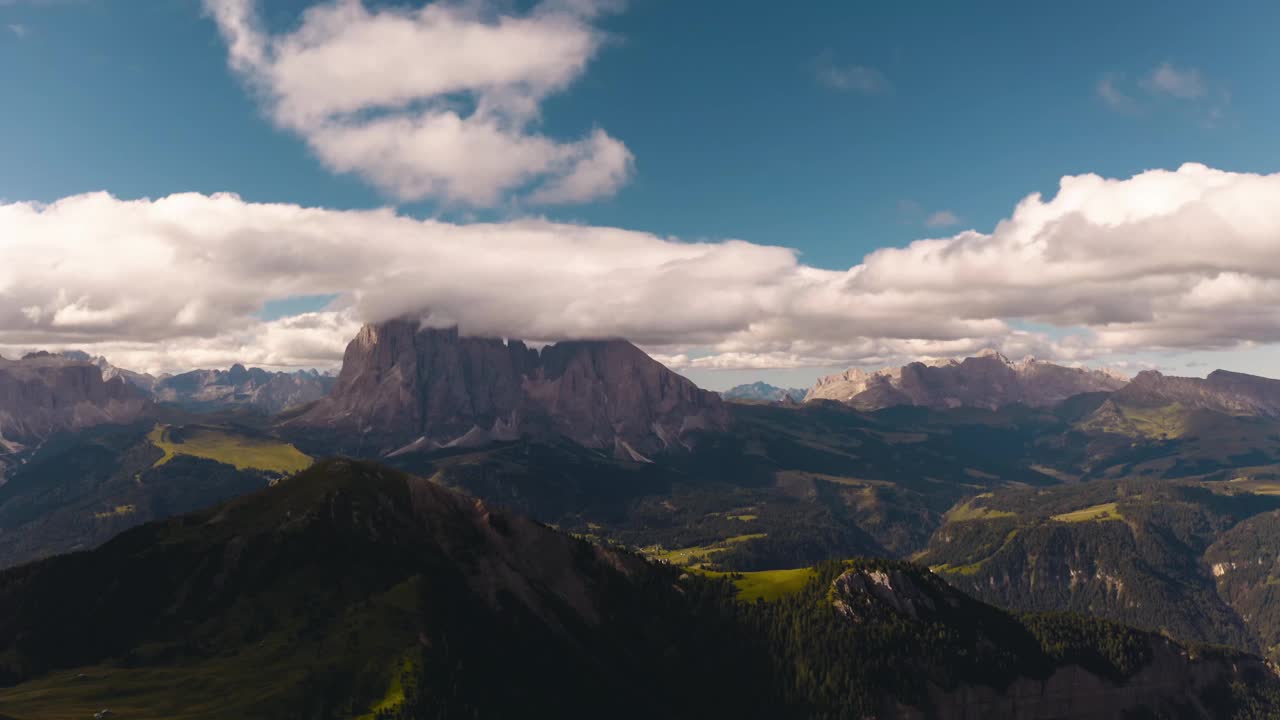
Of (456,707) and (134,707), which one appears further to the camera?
(456,707)

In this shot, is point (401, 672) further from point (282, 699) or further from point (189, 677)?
point (189, 677)

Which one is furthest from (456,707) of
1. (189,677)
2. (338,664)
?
(189,677)

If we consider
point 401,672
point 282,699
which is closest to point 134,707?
point 282,699

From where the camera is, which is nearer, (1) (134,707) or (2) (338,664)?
(1) (134,707)

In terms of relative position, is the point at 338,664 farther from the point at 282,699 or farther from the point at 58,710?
the point at 58,710

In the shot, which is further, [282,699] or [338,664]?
[338,664]

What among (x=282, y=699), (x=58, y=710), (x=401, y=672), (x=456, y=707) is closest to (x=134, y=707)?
(x=58, y=710)

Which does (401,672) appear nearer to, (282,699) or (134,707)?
(282,699)
